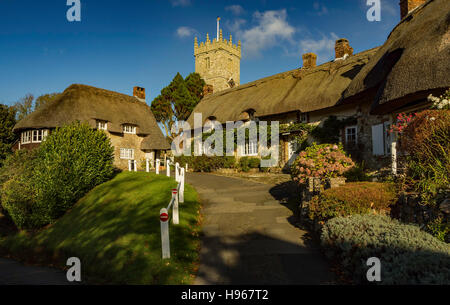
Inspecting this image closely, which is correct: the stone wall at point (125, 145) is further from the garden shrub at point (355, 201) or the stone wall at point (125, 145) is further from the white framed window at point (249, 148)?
the garden shrub at point (355, 201)

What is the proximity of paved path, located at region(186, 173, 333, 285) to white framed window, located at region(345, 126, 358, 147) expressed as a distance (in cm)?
765

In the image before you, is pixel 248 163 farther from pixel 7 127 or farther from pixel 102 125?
pixel 7 127

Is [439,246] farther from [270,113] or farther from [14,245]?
[270,113]

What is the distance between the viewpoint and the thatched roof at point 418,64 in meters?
8.91

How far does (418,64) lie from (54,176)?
1587 centimetres

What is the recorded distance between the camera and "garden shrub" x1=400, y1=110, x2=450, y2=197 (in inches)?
220

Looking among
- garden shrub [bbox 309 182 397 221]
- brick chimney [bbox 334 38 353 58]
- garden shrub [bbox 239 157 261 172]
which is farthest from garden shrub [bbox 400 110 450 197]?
brick chimney [bbox 334 38 353 58]

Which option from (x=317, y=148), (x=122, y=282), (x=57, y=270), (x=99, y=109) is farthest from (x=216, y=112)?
(x=122, y=282)

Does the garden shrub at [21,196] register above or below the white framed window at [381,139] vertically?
below

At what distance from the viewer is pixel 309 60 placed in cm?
2278

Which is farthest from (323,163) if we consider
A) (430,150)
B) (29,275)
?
(29,275)

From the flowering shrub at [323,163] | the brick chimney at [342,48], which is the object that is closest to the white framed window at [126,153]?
the brick chimney at [342,48]

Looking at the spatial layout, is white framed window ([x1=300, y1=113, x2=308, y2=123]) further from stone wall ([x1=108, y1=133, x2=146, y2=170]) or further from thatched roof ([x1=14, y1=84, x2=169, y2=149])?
stone wall ([x1=108, y1=133, x2=146, y2=170])

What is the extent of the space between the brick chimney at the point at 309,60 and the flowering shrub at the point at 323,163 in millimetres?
15188
